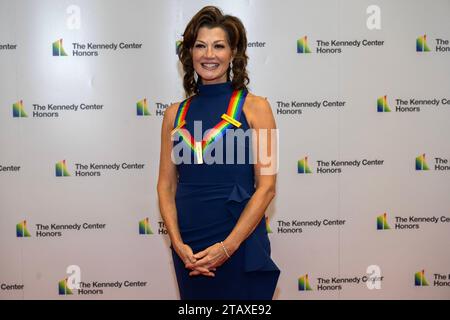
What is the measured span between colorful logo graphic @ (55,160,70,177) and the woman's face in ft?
5.84

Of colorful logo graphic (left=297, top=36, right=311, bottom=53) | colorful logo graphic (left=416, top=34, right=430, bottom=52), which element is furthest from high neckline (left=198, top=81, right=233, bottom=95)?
colorful logo graphic (left=416, top=34, right=430, bottom=52)

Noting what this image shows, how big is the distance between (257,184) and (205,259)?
39cm

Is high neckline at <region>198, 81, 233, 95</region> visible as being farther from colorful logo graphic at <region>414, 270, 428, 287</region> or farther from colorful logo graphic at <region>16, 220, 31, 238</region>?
colorful logo graphic at <region>414, 270, 428, 287</region>

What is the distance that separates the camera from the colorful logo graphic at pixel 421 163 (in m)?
3.37

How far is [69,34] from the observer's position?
3.29m

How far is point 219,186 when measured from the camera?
75.4 inches

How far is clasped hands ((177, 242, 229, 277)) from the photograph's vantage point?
1.84 meters

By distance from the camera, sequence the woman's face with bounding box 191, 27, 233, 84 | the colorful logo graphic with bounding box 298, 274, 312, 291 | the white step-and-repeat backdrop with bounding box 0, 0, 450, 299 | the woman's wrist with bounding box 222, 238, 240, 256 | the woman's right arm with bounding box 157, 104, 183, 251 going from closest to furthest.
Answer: the woman's wrist with bounding box 222, 238, 240, 256 < the woman's face with bounding box 191, 27, 233, 84 < the woman's right arm with bounding box 157, 104, 183, 251 < the white step-and-repeat backdrop with bounding box 0, 0, 450, 299 < the colorful logo graphic with bounding box 298, 274, 312, 291

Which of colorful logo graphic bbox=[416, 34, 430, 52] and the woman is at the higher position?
colorful logo graphic bbox=[416, 34, 430, 52]

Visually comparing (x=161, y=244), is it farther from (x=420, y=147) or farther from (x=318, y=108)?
(x=420, y=147)

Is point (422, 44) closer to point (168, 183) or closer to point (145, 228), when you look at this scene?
point (168, 183)

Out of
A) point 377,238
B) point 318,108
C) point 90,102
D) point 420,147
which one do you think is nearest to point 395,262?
point 377,238

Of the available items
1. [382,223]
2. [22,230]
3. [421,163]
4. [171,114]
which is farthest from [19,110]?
[421,163]

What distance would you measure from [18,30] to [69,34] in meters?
0.37
